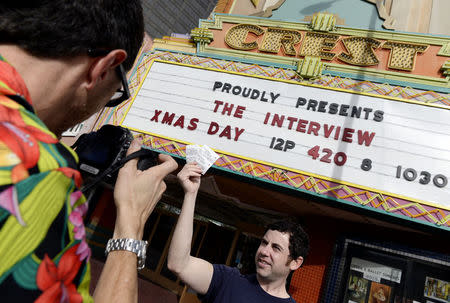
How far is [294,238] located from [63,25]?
8.18 feet

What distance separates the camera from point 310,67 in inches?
194

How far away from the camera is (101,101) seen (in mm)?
1013

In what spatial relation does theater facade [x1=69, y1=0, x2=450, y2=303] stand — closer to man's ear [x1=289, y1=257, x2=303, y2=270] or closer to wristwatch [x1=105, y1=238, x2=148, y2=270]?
man's ear [x1=289, y1=257, x2=303, y2=270]

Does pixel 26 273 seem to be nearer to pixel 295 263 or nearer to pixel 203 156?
pixel 203 156

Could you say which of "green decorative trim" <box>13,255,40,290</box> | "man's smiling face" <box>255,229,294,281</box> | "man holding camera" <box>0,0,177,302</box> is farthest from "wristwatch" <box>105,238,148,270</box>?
"man's smiling face" <box>255,229,294,281</box>

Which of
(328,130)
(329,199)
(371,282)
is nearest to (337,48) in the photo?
(328,130)

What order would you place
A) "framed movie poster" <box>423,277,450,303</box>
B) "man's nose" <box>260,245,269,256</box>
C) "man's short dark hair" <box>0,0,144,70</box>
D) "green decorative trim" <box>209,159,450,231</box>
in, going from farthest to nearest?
"framed movie poster" <box>423,277,450,303</box> < "green decorative trim" <box>209,159,450,231</box> < "man's nose" <box>260,245,269,256</box> < "man's short dark hair" <box>0,0,144,70</box>

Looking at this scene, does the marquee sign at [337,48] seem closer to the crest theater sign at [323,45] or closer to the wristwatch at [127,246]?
the crest theater sign at [323,45]

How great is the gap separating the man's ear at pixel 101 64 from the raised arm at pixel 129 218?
294mm

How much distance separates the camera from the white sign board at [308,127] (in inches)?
151

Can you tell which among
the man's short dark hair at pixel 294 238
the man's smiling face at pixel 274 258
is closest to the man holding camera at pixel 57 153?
the man's smiling face at pixel 274 258

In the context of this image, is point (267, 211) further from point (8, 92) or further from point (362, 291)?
point (8, 92)

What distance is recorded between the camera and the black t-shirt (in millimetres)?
2125

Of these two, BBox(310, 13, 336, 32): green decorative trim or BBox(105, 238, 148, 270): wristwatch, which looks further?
BBox(310, 13, 336, 32): green decorative trim
